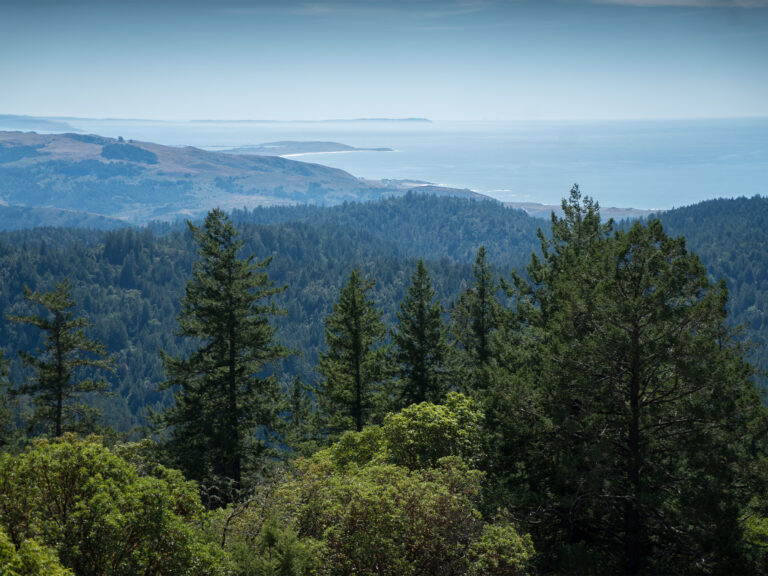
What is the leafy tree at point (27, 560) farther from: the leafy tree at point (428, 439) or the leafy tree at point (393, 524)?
the leafy tree at point (428, 439)

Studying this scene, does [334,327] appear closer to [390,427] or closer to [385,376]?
[385,376]

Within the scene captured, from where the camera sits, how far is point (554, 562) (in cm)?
1891

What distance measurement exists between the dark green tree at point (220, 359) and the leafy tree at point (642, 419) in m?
15.0

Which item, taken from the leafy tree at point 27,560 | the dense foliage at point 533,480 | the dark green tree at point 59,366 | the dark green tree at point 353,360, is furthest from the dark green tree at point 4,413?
the leafy tree at point 27,560

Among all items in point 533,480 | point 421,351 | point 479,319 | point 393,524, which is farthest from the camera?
point 479,319

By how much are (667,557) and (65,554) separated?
634 inches

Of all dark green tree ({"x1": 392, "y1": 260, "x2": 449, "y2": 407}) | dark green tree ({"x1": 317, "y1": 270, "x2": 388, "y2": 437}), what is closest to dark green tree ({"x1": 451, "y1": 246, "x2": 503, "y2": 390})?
dark green tree ({"x1": 392, "y1": 260, "x2": 449, "y2": 407})

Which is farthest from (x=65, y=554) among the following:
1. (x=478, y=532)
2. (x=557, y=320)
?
(x=557, y=320)

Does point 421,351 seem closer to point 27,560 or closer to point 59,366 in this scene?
point 59,366

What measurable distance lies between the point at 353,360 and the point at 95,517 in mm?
23499

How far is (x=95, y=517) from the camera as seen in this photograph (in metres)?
13.3

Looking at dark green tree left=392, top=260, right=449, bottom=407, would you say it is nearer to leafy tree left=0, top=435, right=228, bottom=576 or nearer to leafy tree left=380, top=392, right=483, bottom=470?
leafy tree left=380, top=392, right=483, bottom=470

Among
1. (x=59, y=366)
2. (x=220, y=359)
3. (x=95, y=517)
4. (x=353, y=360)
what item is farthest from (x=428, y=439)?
(x=59, y=366)

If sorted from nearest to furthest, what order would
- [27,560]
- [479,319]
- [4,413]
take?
[27,560] → [479,319] → [4,413]
